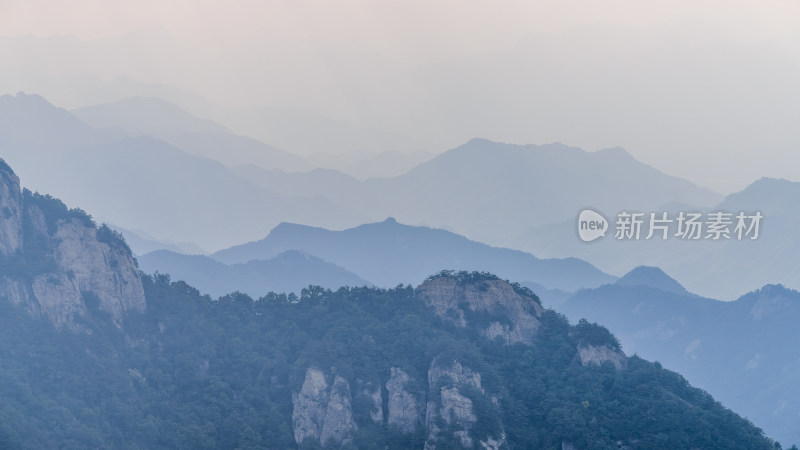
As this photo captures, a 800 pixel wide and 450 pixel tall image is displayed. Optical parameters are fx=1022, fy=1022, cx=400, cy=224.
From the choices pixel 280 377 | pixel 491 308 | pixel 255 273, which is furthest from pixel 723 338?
pixel 280 377

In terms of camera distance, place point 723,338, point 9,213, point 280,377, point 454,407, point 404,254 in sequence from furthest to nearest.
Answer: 1. point 404,254
2. point 723,338
3. point 9,213
4. point 280,377
5. point 454,407

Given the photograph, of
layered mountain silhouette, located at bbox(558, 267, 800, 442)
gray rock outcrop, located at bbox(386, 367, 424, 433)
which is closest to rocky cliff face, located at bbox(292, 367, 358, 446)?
gray rock outcrop, located at bbox(386, 367, 424, 433)

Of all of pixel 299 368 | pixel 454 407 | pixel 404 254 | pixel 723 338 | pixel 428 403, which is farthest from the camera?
pixel 404 254

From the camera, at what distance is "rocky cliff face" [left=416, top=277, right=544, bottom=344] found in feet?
199

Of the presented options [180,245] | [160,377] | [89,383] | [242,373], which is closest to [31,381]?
[89,383]

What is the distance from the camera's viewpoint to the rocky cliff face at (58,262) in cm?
5541

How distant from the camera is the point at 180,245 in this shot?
127 meters

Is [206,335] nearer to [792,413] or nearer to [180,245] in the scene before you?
[792,413]

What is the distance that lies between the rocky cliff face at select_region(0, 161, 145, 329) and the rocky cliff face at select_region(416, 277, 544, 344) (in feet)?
60.0

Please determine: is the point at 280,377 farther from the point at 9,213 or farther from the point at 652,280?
the point at 652,280

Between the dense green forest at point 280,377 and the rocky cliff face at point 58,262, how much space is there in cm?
98

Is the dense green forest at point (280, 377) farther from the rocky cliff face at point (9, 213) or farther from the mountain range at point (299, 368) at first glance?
the rocky cliff face at point (9, 213)

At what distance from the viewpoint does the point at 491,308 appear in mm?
61156

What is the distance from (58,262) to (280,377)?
46.0 ft
